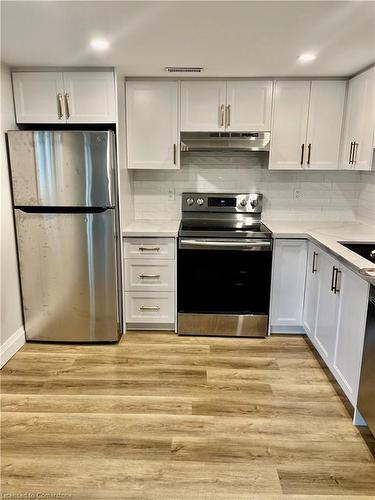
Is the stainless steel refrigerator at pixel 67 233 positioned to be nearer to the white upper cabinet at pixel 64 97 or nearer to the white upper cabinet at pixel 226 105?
the white upper cabinet at pixel 64 97

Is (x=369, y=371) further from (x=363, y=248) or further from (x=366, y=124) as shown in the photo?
(x=366, y=124)

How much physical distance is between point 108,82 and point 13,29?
0.84m

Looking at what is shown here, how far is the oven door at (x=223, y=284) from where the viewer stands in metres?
2.87

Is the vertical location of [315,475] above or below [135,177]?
below

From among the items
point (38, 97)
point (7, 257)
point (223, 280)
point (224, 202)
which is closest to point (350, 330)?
point (223, 280)

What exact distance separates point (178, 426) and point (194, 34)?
225 cm

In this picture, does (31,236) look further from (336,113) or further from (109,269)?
(336,113)

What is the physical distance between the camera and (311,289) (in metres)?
2.79

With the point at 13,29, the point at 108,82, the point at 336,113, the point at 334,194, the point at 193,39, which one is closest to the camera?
the point at 13,29

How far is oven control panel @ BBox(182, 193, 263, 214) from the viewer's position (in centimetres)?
335

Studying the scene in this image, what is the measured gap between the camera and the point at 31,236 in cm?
273

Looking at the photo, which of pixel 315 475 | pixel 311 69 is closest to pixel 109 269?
pixel 315 475

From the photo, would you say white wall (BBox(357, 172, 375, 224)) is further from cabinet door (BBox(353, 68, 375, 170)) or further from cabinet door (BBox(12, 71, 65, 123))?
cabinet door (BBox(12, 71, 65, 123))

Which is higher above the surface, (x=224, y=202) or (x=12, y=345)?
(x=224, y=202)
